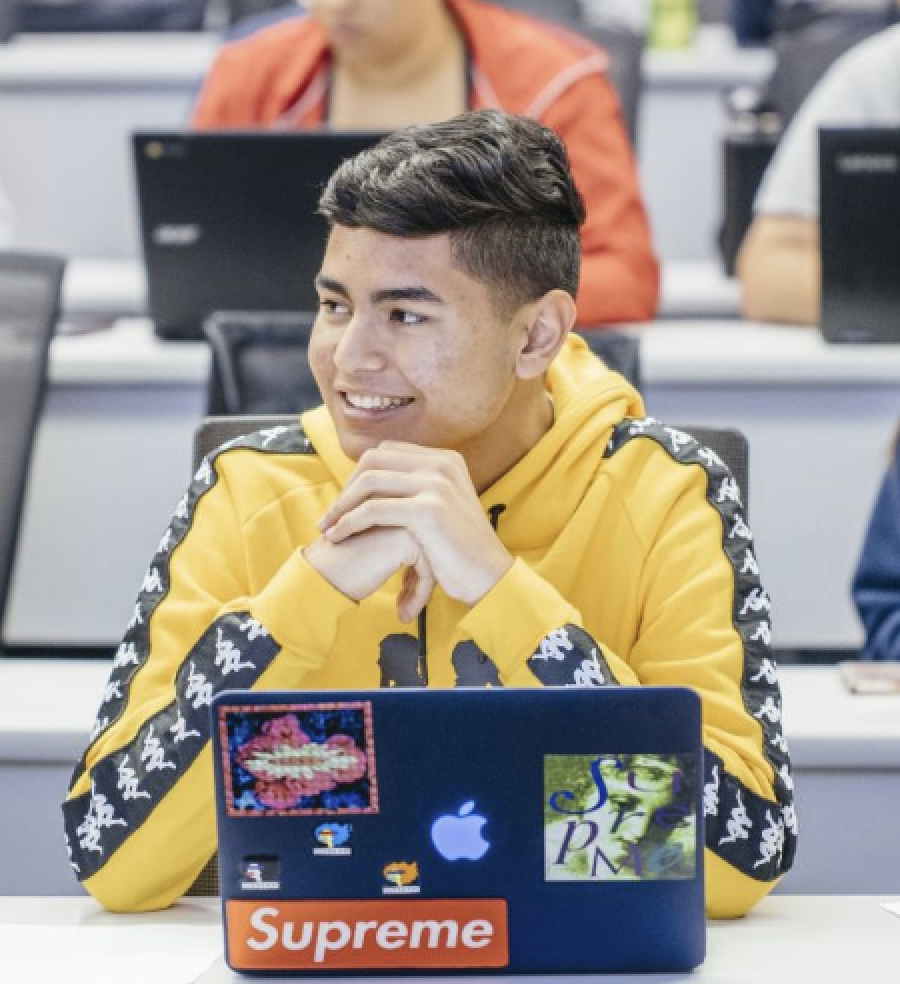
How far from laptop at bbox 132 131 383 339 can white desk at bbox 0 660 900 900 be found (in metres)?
1.01

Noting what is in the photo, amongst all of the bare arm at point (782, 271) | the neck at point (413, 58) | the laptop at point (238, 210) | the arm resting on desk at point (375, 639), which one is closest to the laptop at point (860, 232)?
the bare arm at point (782, 271)

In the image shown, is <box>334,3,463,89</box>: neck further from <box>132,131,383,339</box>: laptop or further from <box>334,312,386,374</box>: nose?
<box>334,312,386,374</box>: nose

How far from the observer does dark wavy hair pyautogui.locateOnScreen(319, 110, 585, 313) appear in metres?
1.44

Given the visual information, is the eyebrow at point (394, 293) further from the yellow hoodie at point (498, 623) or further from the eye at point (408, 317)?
the yellow hoodie at point (498, 623)

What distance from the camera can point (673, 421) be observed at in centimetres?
285

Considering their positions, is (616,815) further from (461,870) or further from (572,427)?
(572,427)

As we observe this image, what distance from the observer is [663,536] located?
59.9 inches

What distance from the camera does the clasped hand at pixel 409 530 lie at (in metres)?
1.38

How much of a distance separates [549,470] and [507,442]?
0.04 metres

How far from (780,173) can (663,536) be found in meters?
1.77

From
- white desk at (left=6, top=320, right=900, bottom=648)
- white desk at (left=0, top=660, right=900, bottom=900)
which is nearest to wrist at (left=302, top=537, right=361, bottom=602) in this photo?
white desk at (left=0, top=660, right=900, bottom=900)

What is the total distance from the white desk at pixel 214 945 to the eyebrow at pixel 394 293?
0.44 meters

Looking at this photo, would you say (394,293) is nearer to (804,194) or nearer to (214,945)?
(214,945)

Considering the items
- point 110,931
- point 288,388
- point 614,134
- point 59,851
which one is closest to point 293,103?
point 614,134
